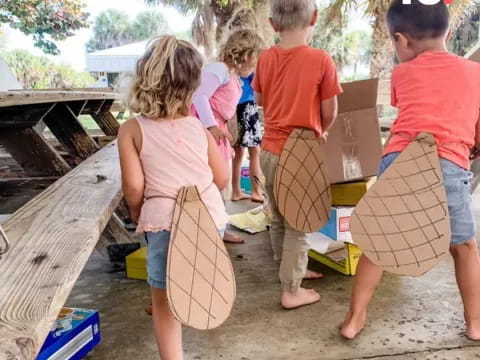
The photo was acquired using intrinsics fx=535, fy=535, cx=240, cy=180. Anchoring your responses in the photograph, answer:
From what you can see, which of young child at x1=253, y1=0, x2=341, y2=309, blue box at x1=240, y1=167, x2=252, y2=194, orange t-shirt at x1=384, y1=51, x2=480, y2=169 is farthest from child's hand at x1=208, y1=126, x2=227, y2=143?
blue box at x1=240, y1=167, x2=252, y2=194

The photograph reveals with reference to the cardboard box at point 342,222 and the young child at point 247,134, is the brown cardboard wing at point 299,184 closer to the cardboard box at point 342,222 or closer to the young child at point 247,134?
the cardboard box at point 342,222

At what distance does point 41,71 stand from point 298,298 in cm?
2492

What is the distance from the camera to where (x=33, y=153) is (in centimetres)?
318

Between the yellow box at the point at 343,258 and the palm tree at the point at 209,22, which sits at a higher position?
the palm tree at the point at 209,22

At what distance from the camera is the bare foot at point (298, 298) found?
241cm

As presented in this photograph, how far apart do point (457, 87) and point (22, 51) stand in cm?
2888

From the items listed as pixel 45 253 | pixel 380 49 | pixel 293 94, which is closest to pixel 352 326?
pixel 293 94

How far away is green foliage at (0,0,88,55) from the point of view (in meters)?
16.6

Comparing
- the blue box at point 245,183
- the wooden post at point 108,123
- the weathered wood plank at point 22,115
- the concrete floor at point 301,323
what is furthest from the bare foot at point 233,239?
the wooden post at point 108,123

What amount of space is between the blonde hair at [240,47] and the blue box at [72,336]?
5.41ft

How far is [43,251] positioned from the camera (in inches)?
52.7

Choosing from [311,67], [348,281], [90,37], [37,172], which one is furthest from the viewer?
[90,37]

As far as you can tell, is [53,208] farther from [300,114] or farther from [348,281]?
[348,281]

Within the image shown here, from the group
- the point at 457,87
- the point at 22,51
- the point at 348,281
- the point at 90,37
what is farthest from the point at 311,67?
the point at 90,37
